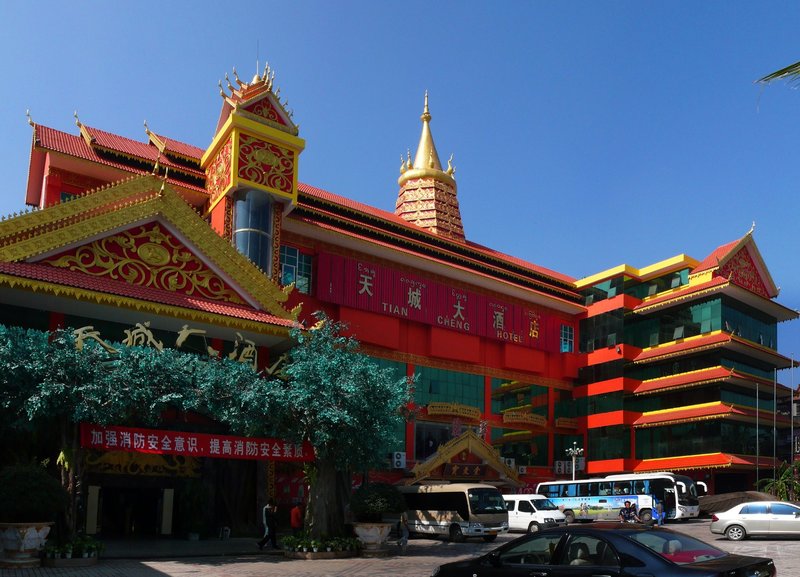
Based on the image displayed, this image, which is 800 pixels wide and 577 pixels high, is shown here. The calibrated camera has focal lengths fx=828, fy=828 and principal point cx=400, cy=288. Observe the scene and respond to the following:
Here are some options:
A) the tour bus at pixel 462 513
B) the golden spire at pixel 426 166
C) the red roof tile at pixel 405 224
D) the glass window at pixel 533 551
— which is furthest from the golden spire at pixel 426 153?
the glass window at pixel 533 551

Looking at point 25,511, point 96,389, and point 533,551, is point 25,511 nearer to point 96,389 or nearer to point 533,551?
point 96,389

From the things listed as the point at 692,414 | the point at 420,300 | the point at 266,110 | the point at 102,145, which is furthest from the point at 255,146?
the point at 692,414

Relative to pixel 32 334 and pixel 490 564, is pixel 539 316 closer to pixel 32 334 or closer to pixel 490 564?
pixel 32 334

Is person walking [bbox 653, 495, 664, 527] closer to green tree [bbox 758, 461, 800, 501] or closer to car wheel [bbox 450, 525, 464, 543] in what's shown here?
green tree [bbox 758, 461, 800, 501]

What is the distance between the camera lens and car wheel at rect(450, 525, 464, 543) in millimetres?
28388

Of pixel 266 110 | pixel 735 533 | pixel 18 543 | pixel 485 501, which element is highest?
pixel 266 110

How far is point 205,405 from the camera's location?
2188cm

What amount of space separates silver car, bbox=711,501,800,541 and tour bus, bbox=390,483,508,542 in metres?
7.39

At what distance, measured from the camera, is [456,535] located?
1121 inches

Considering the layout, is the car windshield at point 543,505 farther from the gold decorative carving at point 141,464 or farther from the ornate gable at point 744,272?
the ornate gable at point 744,272

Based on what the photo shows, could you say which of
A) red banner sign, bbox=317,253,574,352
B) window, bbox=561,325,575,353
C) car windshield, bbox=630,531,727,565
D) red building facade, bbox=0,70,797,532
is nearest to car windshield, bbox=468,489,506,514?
red building facade, bbox=0,70,797,532

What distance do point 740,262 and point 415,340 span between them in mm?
20452

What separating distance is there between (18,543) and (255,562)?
530cm

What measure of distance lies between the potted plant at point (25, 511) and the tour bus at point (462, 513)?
566 inches
